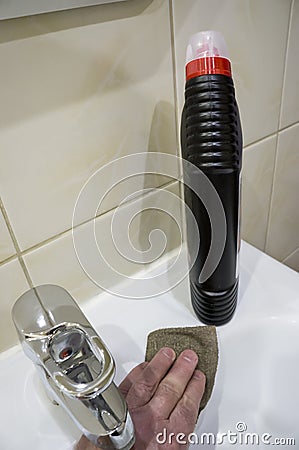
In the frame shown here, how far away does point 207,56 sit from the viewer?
30 cm

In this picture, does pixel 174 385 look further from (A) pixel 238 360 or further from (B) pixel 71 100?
(B) pixel 71 100

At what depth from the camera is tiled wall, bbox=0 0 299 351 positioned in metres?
0.29

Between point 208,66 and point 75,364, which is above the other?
point 208,66

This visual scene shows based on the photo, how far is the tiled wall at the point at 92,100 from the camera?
29 cm

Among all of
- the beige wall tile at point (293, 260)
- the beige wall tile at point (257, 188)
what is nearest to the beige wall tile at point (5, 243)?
the beige wall tile at point (257, 188)

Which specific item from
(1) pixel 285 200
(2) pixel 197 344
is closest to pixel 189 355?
(2) pixel 197 344

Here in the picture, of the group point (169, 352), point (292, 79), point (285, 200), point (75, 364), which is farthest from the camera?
point (285, 200)

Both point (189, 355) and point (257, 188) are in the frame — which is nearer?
point (189, 355)

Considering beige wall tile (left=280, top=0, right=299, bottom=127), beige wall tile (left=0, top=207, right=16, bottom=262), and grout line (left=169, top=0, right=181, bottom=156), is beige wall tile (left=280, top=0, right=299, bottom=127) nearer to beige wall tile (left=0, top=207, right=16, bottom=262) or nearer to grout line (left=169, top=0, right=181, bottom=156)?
grout line (left=169, top=0, right=181, bottom=156)

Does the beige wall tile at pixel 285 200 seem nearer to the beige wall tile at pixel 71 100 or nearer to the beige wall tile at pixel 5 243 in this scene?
the beige wall tile at pixel 71 100

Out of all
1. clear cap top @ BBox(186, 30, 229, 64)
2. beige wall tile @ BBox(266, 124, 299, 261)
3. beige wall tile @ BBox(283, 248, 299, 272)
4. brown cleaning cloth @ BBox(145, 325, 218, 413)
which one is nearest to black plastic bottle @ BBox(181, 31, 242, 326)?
clear cap top @ BBox(186, 30, 229, 64)

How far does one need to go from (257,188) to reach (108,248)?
10.7 inches

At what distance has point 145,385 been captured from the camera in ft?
1.16

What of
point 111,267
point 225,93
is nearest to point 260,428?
point 111,267
